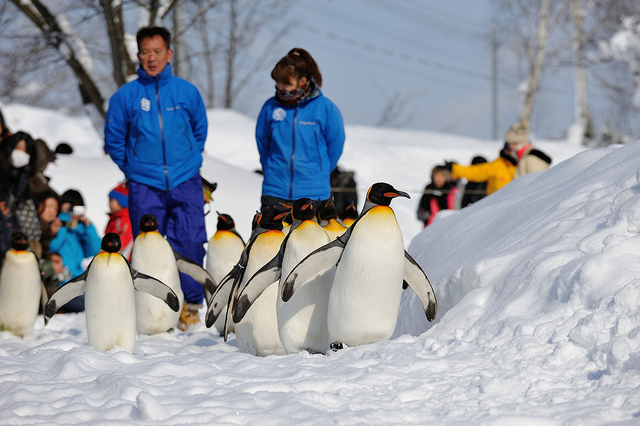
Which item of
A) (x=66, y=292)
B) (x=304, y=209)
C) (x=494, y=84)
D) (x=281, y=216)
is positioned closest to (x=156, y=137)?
(x=66, y=292)

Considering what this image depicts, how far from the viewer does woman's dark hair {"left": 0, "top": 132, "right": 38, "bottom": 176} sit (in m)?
7.00

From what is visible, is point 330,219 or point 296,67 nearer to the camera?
point 330,219

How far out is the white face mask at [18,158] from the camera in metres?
7.03

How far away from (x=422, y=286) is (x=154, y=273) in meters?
2.04

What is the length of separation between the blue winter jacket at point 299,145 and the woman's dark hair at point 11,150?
3156 millimetres

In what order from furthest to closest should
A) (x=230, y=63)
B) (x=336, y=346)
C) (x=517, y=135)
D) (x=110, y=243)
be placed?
(x=230, y=63), (x=517, y=135), (x=110, y=243), (x=336, y=346)

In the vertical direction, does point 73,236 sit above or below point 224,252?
above

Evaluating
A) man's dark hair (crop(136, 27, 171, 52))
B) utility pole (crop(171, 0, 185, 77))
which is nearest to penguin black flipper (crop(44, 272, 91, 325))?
man's dark hair (crop(136, 27, 171, 52))

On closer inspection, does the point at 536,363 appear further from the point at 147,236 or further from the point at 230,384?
the point at 147,236

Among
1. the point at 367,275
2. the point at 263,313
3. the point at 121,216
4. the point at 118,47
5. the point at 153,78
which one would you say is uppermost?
the point at 118,47

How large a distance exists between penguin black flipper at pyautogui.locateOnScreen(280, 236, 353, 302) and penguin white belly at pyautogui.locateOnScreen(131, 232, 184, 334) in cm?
167

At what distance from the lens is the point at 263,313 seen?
13.5 feet

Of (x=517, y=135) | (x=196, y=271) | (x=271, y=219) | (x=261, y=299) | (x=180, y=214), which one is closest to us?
(x=261, y=299)

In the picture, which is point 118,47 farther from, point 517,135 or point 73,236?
point 517,135
